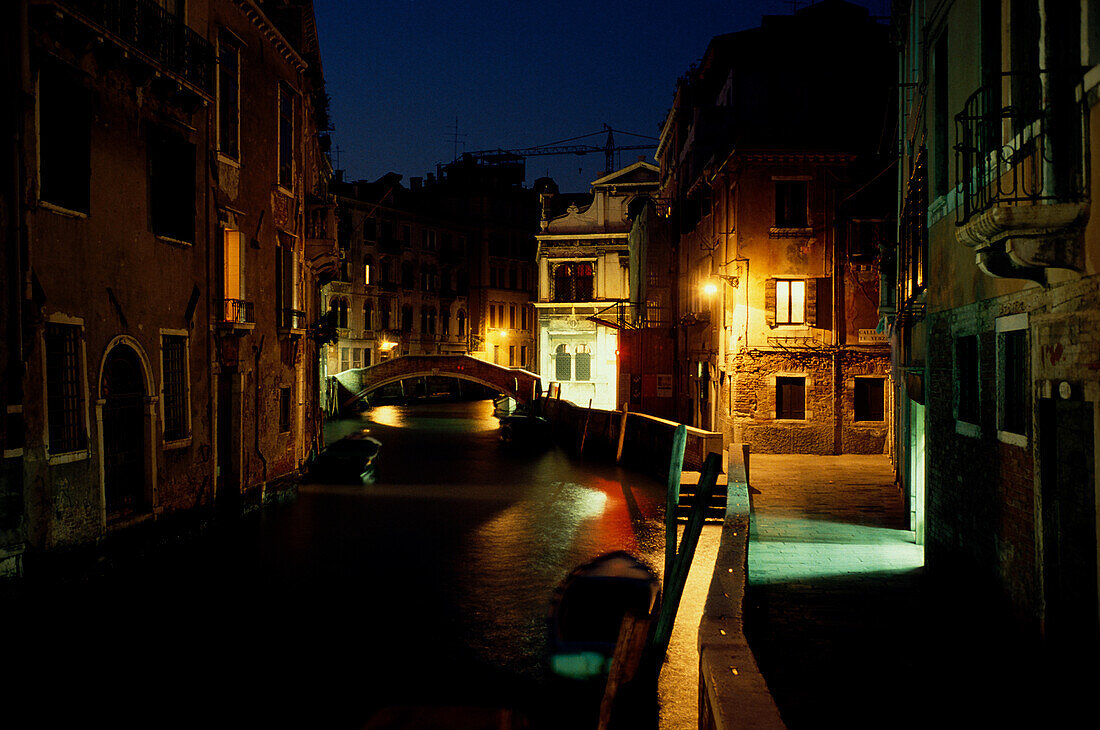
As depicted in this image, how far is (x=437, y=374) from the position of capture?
135 feet

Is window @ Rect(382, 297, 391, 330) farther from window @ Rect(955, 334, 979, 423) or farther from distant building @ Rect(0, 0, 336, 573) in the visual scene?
window @ Rect(955, 334, 979, 423)

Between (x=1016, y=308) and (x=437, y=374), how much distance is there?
117 ft

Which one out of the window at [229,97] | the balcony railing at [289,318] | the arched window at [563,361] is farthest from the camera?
the arched window at [563,361]

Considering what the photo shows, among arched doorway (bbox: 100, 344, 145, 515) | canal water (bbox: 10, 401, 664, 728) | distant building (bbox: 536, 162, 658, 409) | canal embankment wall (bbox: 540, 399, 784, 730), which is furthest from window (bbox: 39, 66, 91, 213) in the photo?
distant building (bbox: 536, 162, 658, 409)

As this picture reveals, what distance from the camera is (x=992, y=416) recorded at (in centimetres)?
760

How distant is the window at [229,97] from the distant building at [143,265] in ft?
0.15

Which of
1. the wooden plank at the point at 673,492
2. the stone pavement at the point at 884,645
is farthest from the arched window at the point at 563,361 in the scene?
the wooden plank at the point at 673,492

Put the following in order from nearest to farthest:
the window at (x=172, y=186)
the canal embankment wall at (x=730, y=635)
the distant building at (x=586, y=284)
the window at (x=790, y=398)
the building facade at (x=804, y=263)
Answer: the canal embankment wall at (x=730, y=635)
the window at (x=172, y=186)
the building facade at (x=804, y=263)
the window at (x=790, y=398)
the distant building at (x=586, y=284)

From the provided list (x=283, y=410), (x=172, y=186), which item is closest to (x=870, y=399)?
(x=283, y=410)

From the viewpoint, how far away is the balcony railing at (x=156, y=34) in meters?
10.6

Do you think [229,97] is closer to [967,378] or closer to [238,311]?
[238,311]

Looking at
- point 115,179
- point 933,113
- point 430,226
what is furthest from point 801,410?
point 430,226

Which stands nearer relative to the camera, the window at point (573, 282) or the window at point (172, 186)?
the window at point (172, 186)

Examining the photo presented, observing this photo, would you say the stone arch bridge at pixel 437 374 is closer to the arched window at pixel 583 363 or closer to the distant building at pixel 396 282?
the arched window at pixel 583 363
